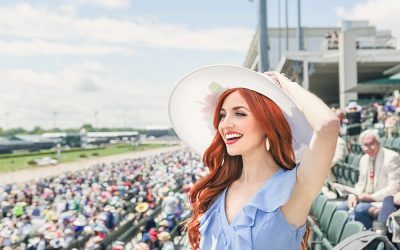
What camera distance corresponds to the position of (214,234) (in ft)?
5.73

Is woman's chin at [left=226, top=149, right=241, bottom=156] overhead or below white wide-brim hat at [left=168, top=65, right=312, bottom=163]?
below

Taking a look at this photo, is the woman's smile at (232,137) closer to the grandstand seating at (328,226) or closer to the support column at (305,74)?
the grandstand seating at (328,226)

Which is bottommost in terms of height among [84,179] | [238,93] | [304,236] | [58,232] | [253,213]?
[84,179]

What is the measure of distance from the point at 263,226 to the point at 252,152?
294 millimetres

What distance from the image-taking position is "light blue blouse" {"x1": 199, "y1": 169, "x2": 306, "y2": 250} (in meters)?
1.61

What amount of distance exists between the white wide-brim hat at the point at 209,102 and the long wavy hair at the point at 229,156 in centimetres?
3

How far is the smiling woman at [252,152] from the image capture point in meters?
1.64

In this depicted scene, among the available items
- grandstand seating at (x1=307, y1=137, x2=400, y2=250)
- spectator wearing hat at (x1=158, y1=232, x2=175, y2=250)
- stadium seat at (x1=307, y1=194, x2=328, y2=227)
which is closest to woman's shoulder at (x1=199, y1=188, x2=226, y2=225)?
grandstand seating at (x1=307, y1=137, x2=400, y2=250)

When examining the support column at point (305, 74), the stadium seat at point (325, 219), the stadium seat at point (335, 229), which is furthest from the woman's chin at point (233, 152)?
the support column at point (305, 74)

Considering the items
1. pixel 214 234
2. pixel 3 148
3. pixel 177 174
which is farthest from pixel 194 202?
pixel 3 148

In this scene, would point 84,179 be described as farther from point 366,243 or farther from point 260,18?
point 366,243

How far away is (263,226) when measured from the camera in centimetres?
162

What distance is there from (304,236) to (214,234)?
31 centimetres

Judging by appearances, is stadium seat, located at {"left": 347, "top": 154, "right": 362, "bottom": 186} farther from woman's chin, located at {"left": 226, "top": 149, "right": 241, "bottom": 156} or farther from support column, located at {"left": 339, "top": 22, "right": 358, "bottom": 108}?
support column, located at {"left": 339, "top": 22, "right": 358, "bottom": 108}
